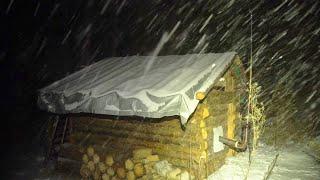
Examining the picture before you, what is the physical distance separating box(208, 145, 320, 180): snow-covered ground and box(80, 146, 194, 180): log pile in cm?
129

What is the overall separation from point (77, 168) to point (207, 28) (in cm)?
1752

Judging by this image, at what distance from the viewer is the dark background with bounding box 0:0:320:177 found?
15484 millimetres

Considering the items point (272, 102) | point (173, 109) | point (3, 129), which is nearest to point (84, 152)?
point (173, 109)

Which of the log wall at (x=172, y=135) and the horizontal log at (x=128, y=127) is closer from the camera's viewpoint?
the log wall at (x=172, y=135)

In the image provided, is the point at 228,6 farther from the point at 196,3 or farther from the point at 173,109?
the point at 173,109

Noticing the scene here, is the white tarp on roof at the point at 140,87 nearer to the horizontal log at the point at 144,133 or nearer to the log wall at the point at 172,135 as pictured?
the log wall at the point at 172,135

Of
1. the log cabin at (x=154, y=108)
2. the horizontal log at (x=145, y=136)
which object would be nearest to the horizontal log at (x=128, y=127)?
the log cabin at (x=154, y=108)

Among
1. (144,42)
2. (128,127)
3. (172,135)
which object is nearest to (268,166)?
(172,135)

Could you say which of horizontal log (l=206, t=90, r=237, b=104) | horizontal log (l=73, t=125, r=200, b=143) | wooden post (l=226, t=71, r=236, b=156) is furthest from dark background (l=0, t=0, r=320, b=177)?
horizontal log (l=206, t=90, r=237, b=104)

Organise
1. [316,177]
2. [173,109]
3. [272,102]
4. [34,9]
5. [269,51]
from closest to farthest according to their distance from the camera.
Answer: [173,109] < [316,177] < [34,9] < [272,102] < [269,51]

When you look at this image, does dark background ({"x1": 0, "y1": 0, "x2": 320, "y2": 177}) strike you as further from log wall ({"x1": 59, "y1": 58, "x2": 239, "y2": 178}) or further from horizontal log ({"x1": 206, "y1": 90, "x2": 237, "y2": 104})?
horizontal log ({"x1": 206, "y1": 90, "x2": 237, "y2": 104})

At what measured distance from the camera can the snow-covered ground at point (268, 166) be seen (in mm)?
10266

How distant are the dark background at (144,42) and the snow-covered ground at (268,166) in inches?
210

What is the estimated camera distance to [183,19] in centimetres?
2592
